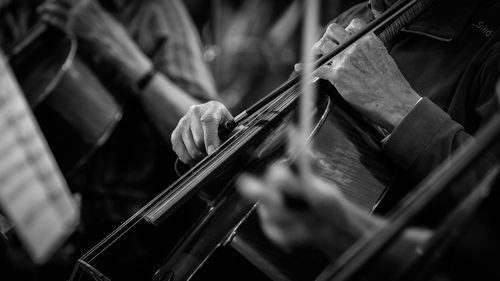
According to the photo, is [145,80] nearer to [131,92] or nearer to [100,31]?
[131,92]

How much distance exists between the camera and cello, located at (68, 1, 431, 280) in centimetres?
85

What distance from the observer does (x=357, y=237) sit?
1.82 ft

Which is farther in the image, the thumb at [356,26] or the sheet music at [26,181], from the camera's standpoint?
the sheet music at [26,181]

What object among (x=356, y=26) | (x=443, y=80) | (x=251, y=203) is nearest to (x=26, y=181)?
(x=251, y=203)

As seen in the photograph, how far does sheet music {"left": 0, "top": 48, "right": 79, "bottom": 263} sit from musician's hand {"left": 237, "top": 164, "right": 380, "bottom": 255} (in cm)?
98

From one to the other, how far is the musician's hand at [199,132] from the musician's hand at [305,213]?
1.82ft

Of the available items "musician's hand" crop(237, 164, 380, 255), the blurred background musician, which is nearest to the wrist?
the blurred background musician

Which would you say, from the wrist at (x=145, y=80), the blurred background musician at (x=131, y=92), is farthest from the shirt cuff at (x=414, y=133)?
the wrist at (x=145, y=80)

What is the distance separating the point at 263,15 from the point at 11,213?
3.55 m

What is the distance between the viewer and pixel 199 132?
1145 millimetres

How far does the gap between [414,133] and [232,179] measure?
0.32 metres

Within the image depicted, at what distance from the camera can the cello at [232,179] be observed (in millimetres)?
850

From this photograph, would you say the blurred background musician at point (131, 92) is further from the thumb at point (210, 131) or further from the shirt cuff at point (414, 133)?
the shirt cuff at point (414, 133)

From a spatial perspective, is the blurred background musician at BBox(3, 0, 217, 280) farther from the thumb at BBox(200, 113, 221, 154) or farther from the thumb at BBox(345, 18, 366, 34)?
the thumb at BBox(345, 18, 366, 34)
